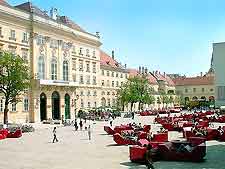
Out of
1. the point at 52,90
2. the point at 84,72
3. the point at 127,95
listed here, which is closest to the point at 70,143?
the point at 52,90

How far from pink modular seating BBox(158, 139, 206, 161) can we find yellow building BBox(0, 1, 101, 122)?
3468 centimetres

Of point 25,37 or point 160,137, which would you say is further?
point 25,37

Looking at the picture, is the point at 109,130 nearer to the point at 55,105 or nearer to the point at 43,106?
the point at 43,106

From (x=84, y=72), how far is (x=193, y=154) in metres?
53.0

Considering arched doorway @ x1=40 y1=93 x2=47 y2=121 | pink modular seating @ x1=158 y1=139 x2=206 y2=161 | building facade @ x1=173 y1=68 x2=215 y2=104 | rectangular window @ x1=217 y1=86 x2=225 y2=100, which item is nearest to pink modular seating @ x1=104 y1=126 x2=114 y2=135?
pink modular seating @ x1=158 y1=139 x2=206 y2=161

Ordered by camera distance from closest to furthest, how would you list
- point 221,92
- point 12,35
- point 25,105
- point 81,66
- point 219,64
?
point 12,35
point 25,105
point 219,64
point 221,92
point 81,66

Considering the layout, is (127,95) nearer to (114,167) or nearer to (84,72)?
(84,72)

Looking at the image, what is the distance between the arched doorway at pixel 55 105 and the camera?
6097cm

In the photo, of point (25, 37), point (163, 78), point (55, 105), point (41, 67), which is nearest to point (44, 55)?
point (41, 67)

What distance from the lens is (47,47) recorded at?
59.7m

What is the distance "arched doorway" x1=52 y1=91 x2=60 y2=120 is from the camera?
6097 centimetres

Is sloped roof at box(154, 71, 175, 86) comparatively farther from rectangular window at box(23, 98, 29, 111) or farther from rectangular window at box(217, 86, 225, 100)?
rectangular window at box(23, 98, 29, 111)

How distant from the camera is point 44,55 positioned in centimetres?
5909

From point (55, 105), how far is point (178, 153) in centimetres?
4180
